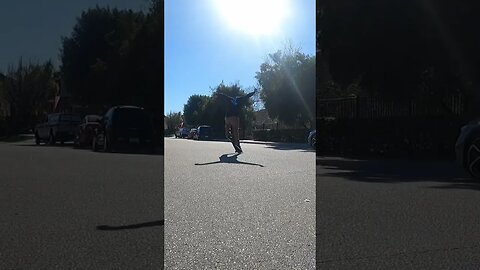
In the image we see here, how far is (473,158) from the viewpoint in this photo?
27.7ft

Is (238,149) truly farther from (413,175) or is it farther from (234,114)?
(413,175)

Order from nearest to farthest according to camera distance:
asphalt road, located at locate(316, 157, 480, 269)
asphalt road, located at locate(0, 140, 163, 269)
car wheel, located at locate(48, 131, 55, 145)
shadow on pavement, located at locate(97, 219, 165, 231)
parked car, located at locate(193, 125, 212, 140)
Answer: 1. parked car, located at locate(193, 125, 212, 140)
2. car wheel, located at locate(48, 131, 55, 145)
3. asphalt road, located at locate(0, 140, 163, 269)
4. asphalt road, located at locate(316, 157, 480, 269)
5. shadow on pavement, located at locate(97, 219, 165, 231)

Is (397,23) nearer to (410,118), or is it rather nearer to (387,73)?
(387,73)

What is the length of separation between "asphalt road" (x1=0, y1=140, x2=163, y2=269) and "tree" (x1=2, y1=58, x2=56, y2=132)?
17 cm

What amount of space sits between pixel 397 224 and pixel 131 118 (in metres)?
3.30

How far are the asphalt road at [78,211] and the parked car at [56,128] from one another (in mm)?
97

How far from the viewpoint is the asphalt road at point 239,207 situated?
9.05 feet

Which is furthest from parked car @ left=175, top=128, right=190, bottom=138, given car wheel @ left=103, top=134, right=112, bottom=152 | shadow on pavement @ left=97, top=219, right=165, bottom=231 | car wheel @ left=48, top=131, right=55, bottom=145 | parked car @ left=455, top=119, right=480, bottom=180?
parked car @ left=455, top=119, right=480, bottom=180

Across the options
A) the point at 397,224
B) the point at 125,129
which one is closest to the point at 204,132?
the point at 125,129

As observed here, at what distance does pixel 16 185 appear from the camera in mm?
5758

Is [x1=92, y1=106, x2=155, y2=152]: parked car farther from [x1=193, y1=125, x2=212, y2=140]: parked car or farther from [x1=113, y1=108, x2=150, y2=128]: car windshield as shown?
[x1=193, y1=125, x2=212, y2=140]: parked car

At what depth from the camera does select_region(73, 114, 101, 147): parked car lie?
278 cm

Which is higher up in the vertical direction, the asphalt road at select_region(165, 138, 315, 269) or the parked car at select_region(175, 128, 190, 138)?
the parked car at select_region(175, 128, 190, 138)

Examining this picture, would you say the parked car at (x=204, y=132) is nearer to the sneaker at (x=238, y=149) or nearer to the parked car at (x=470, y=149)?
the sneaker at (x=238, y=149)
